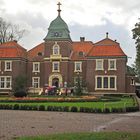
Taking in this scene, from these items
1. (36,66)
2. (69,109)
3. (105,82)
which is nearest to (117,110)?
(69,109)

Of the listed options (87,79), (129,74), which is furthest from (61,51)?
(129,74)

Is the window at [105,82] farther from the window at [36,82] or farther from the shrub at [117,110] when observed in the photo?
the shrub at [117,110]

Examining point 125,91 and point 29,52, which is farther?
point 29,52

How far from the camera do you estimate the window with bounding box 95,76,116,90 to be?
64.2m

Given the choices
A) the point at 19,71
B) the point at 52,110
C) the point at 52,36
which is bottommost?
the point at 52,110

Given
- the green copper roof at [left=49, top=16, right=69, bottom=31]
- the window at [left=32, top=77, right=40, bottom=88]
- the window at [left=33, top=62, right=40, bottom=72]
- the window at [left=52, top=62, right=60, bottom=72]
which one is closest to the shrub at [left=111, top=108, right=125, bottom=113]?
the window at [left=52, top=62, right=60, bottom=72]

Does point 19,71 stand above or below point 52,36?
below

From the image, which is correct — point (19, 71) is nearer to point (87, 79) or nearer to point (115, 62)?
point (87, 79)

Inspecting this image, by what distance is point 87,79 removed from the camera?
65.6 metres

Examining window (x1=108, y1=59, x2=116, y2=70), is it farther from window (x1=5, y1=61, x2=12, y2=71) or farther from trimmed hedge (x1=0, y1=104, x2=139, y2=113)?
trimmed hedge (x1=0, y1=104, x2=139, y2=113)

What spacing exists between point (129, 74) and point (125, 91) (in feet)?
12.7

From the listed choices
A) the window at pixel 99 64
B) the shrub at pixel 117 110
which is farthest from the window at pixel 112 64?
the shrub at pixel 117 110

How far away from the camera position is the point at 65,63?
6762 centimetres

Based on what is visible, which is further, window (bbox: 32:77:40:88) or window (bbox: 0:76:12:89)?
window (bbox: 32:77:40:88)
